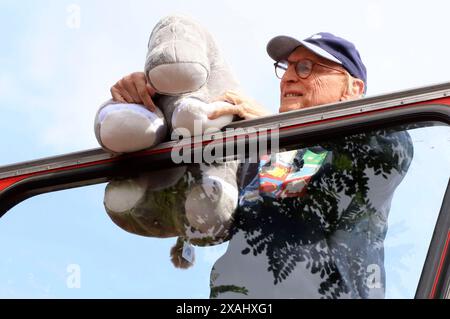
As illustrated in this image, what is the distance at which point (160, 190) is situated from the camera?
274cm

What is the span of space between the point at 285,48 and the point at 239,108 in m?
0.76

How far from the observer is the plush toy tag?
257cm

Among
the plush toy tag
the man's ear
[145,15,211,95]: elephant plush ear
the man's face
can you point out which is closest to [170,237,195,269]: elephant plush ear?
the plush toy tag

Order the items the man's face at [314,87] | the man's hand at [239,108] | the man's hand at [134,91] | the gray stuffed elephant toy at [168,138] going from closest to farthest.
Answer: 1. the gray stuffed elephant toy at [168,138]
2. the man's hand at [239,108]
3. the man's hand at [134,91]
4. the man's face at [314,87]

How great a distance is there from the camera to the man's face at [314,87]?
3463 mm

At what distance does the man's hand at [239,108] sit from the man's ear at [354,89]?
56 cm

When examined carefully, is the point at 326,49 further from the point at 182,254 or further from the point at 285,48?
the point at 182,254

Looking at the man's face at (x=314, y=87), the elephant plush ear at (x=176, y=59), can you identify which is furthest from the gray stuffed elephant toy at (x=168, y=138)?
the man's face at (x=314, y=87)

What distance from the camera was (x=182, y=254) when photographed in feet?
8.52

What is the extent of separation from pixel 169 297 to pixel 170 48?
83 cm

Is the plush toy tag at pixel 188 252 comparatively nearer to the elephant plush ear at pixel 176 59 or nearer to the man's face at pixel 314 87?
the elephant plush ear at pixel 176 59

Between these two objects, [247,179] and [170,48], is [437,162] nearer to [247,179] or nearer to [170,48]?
[247,179]

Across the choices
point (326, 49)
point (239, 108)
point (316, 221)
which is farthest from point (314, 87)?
point (316, 221)

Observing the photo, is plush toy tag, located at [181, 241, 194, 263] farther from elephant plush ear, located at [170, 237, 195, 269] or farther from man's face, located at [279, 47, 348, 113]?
man's face, located at [279, 47, 348, 113]
